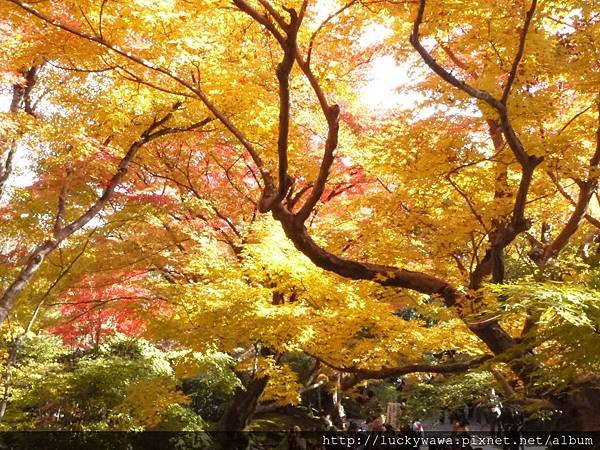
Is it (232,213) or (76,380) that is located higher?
(232,213)

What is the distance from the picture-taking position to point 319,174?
5.26 meters

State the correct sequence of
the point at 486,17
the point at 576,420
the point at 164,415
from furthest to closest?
the point at 164,415 → the point at 576,420 → the point at 486,17

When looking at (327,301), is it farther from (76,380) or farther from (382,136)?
(76,380)

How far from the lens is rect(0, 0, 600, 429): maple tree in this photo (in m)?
5.50

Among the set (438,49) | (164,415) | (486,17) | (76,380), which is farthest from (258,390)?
(486,17)

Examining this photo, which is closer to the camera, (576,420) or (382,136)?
(576,420)

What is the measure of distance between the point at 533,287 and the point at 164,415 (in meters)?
9.37

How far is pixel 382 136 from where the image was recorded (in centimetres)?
762

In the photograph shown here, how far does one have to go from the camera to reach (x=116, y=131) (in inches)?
353

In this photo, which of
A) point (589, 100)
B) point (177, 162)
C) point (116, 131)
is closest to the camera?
point (589, 100)

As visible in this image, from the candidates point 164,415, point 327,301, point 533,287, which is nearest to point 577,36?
point 533,287

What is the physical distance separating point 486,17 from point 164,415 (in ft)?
32.7

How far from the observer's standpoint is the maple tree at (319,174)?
5.50 meters

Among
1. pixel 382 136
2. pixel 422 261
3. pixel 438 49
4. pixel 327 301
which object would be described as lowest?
pixel 327 301
